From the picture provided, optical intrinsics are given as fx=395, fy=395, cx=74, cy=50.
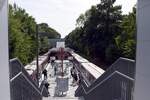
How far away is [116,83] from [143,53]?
573 centimetres

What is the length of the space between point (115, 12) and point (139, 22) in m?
46.5

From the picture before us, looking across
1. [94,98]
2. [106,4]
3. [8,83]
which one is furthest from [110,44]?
[8,83]

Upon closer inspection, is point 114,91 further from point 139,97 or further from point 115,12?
point 115,12

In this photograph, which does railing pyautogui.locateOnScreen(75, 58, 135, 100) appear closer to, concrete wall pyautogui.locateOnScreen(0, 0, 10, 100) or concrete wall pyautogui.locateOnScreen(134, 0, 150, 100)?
concrete wall pyautogui.locateOnScreen(134, 0, 150, 100)

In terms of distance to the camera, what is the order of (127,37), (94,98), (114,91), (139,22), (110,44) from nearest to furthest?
(139,22) → (114,91) → (94,98) → (127,37) → (110,44)

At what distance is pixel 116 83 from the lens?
12867 mm

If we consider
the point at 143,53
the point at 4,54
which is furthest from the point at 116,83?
the point at 4,54

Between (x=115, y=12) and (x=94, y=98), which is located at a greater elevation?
(x=115, y=12)

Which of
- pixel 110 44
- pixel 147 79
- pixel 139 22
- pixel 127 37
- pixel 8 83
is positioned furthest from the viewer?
pixel 110 44

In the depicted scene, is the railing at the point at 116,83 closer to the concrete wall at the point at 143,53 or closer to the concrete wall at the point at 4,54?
the concrete wall at the point at 143,53

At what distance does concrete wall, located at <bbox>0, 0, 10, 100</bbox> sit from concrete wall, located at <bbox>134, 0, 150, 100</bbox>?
2571 millimetres

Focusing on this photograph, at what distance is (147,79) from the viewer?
22.8 ft

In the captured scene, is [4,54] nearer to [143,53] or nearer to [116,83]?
[143,53]

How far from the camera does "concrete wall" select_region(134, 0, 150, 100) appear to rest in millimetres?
6879
